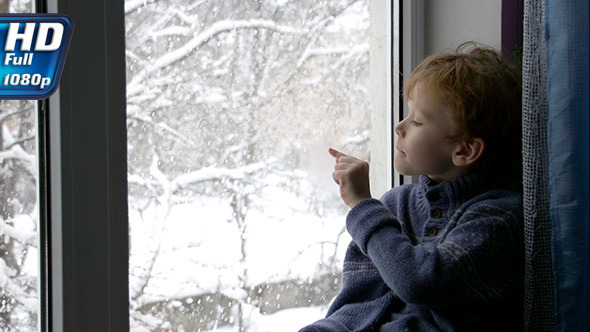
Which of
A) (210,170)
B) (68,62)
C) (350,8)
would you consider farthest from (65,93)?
(350,8)

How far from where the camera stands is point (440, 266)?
3.28ft

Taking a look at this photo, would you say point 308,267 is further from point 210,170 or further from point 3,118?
point 3,118

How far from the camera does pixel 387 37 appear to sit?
1.52 metres

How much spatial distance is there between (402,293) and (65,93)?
0.60 metres

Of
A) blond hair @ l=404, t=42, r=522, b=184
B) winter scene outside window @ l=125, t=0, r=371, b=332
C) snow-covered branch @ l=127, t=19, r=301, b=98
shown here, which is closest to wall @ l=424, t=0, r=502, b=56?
winter scene outside window @ l=125, t=0, r=371, b=332

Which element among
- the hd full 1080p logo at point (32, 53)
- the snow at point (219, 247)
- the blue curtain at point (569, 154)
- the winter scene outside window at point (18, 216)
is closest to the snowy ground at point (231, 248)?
the snow at point (219, 247)

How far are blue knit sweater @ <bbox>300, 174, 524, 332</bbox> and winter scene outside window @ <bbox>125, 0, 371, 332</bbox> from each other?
226 millimetres

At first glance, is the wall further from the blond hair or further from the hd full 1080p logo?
the hd full 1080p logo

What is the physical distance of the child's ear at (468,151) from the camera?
1.10 m

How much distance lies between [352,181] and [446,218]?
168mm

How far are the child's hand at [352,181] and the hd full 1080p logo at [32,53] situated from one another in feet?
1.59

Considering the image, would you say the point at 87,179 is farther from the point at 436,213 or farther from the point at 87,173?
the point at 436,213

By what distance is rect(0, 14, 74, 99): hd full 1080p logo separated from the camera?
1001mm

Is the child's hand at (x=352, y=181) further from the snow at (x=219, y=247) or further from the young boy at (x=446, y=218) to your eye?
the snow at (x=219, y=247)
